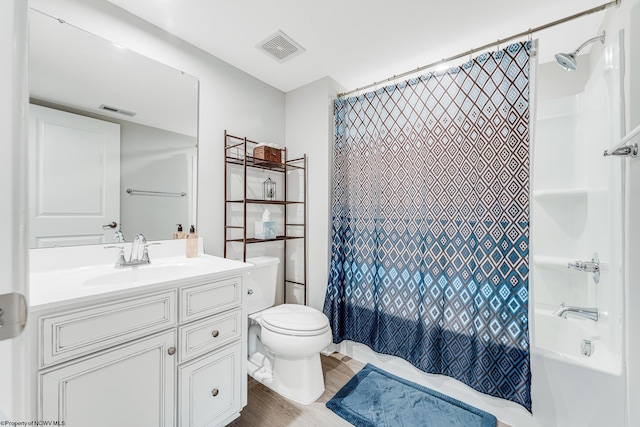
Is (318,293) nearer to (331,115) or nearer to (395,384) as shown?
(395,384)

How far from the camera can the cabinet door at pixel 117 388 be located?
3.04ft

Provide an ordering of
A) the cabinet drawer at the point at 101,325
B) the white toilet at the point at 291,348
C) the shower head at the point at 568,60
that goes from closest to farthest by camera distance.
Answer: the cabinet drawer at the point at 101,325, the shower head at the point at 568,60, the white toilet at the point at 291,348

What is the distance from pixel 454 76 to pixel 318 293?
1.78m

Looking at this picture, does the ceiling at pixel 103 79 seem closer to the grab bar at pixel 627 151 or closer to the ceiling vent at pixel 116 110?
the ceiling vent at pixel 116 110

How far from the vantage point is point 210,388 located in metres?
1.33

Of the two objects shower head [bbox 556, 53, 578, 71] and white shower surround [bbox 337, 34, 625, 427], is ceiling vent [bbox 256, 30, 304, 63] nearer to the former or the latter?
shower head [bbox 556, 53, 578, 71]

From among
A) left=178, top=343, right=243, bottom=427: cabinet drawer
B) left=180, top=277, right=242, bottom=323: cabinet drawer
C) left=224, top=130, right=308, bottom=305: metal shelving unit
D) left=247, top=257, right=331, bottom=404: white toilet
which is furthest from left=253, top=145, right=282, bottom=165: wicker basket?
left=178, top=343, right=243, bottom=427: cabinet drawer

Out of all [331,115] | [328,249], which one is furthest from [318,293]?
[331,115]

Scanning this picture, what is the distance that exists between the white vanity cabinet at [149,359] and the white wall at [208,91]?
704 millimetres

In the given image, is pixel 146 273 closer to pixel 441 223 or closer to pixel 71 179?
pixel 71 179

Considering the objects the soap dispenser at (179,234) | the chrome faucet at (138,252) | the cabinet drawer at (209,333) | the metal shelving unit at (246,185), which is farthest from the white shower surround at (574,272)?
the chrome faucet at (138,252)

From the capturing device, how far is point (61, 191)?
1.34 meters

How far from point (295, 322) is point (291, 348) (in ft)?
0.46

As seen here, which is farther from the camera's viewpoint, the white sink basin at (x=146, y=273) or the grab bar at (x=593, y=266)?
the grab bar at (x=593, y=266)
